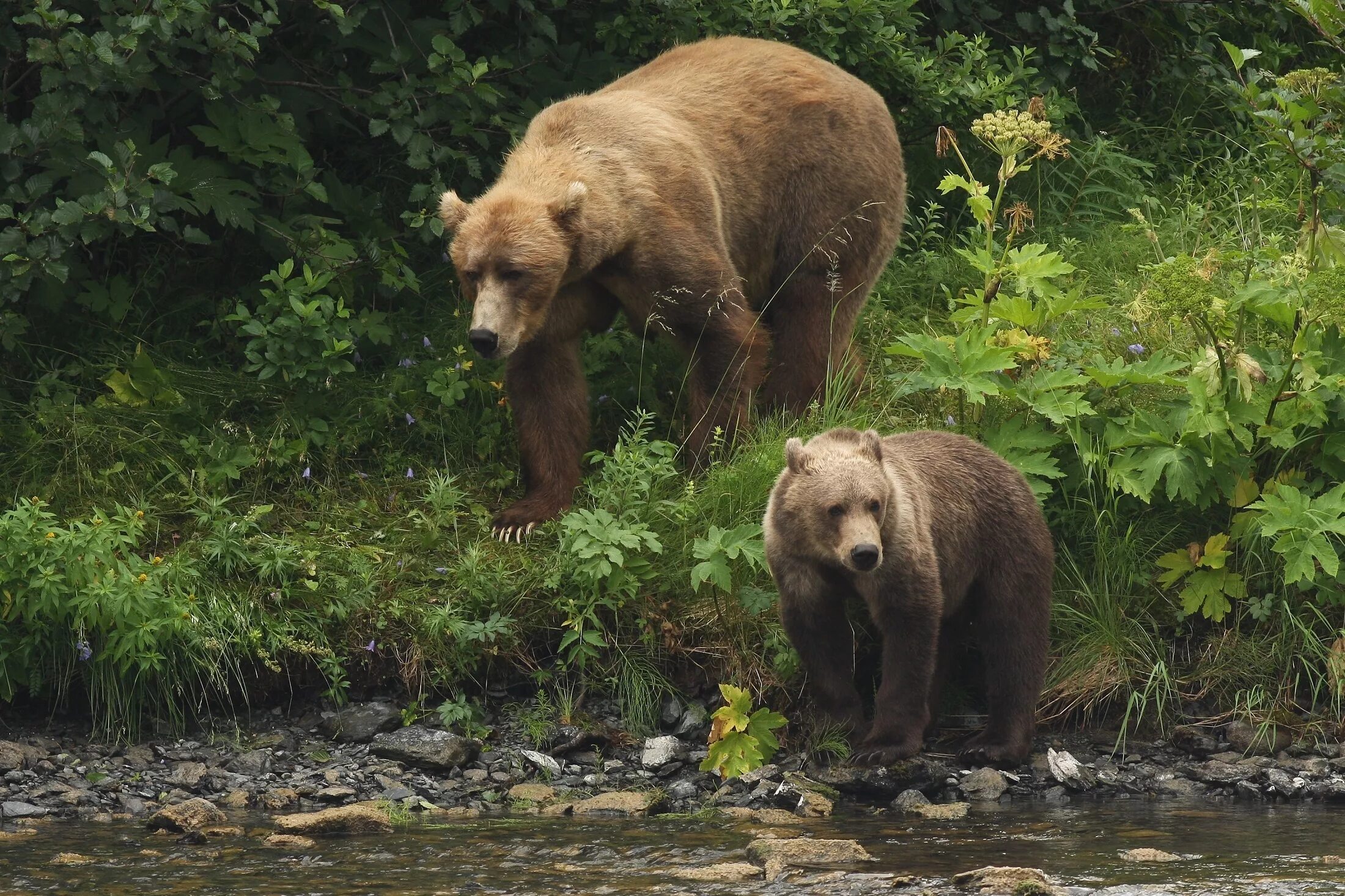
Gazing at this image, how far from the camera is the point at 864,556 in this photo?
17.7 feet

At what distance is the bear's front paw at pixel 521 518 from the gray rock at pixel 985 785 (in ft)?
6.67

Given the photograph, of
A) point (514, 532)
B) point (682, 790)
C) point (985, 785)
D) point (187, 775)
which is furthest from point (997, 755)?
point (187, 775)

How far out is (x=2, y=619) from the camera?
6.21m

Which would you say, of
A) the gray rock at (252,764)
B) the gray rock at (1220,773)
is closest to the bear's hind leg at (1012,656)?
the gray rock at (1220,773)

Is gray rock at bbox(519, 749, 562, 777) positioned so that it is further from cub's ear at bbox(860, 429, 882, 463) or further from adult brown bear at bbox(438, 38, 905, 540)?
cub's ear at bbox(860, 429, 882, 463)

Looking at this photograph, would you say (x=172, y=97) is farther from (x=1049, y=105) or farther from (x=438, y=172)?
(x=1049, y=105)

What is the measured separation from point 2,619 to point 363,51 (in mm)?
3302

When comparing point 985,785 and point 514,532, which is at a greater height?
point 514,532

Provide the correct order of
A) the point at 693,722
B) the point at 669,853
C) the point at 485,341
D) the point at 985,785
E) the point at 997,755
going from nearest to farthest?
the point at 669,853 → the point at 985,785 → the point at 997,755 → the point at 693,722 → the point at 485,341

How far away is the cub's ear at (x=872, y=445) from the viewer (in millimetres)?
5809

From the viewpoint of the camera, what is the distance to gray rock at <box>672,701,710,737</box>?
6289 mm

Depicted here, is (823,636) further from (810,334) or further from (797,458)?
(810,334)

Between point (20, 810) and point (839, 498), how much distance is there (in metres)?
2.78

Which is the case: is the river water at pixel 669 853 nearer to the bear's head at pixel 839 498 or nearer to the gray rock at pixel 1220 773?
the gray rock at pixel 1220 773
